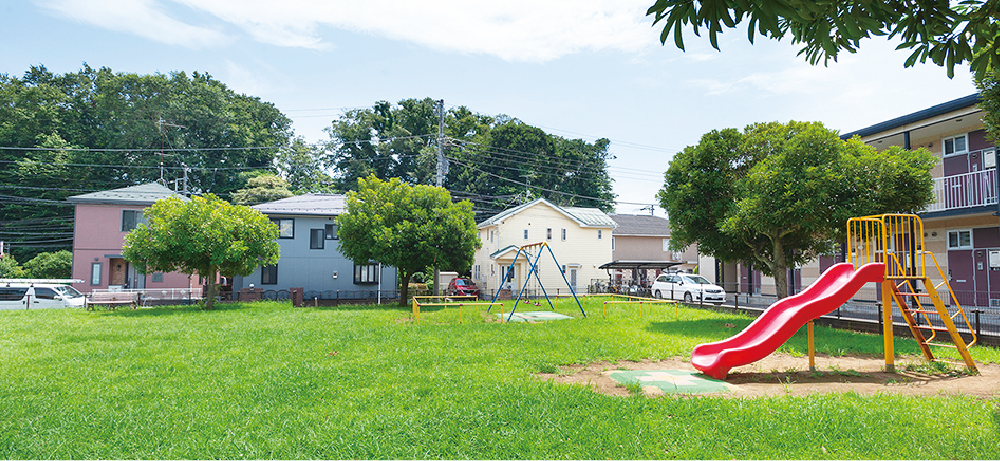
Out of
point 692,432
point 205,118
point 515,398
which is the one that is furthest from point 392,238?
point 205,118

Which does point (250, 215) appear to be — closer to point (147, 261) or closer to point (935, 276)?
point (147, 261)

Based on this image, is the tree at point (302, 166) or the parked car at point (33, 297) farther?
the tree at point (302, 166)

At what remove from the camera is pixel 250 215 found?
24359mm

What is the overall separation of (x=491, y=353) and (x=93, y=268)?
3248 cm

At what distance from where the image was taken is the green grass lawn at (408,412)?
198 inches

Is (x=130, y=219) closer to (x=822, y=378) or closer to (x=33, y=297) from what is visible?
(x=33, y=297)

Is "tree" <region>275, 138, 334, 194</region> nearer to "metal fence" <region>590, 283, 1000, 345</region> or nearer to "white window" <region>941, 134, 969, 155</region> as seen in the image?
"metal fence" <region>590, 283, 1000, 345</region>

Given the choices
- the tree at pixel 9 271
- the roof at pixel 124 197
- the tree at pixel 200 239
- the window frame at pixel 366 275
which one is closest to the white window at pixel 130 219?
the roof at pixel 124 197

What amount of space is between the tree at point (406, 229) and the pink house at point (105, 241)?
1350cm

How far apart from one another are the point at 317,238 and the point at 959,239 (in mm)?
30877

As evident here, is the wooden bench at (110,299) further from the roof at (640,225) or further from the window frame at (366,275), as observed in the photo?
the roof at (640,225)

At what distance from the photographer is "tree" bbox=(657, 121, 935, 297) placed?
45.5ft

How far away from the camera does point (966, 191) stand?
18062mm

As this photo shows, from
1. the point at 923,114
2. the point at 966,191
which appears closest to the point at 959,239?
the point at 966,191
